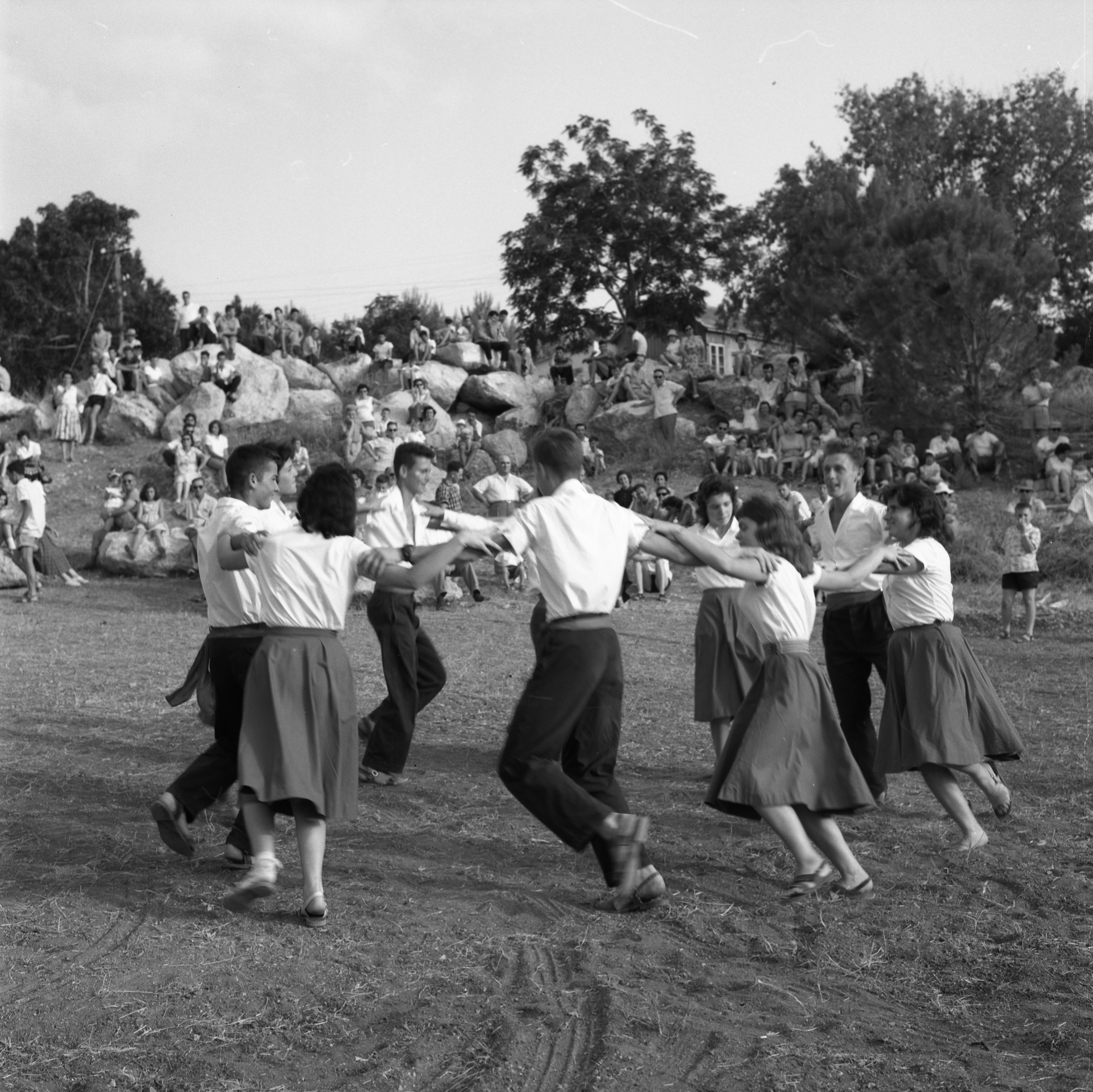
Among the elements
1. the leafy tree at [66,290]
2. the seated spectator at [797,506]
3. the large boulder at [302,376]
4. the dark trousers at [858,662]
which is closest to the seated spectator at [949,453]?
the seated spectator at [797,506]

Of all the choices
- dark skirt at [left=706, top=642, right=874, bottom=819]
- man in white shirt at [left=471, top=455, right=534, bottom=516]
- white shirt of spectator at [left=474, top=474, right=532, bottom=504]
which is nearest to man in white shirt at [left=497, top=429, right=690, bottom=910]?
dark skirt at [left=706, top=642, right=874, bottom=819]

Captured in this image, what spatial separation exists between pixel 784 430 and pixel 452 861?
57.8 ft

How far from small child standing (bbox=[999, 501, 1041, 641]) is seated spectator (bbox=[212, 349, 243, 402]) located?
691 inches

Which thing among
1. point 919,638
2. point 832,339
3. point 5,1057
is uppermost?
point 832,339

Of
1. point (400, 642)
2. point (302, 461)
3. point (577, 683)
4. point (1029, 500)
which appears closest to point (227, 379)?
point (302, 461)

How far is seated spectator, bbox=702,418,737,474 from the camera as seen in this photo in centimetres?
2188

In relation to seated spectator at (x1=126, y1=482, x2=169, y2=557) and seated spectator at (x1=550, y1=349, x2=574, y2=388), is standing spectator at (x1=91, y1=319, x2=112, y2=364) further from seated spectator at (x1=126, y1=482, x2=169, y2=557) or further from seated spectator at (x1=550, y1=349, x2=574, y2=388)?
seated spectator at (x1=126, y1=482, x2=169, y2=557)

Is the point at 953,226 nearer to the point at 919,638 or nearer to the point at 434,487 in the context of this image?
the point at 434,487

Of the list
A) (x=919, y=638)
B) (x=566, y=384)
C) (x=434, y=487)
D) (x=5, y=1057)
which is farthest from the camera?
(x=566, y=384)

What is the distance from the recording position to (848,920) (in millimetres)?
4965

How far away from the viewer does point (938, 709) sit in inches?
237

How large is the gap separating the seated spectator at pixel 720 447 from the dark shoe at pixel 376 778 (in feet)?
47.7

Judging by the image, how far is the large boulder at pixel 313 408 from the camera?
88.0ft

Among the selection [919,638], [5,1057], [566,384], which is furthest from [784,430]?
[5,1057]
